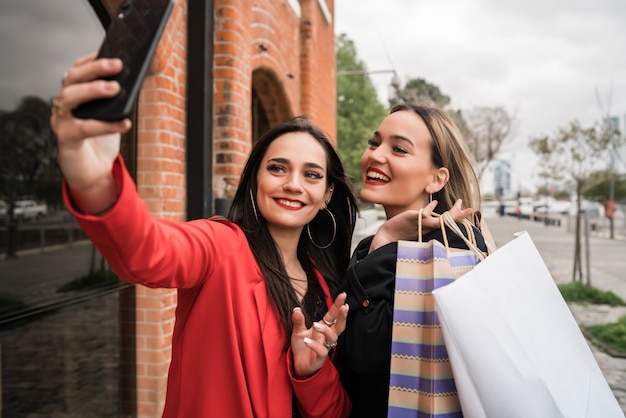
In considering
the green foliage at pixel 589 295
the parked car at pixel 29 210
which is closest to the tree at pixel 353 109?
the green foliage at pixel 589 295

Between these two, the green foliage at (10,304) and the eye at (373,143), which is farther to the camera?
the green foliage at (10,304)

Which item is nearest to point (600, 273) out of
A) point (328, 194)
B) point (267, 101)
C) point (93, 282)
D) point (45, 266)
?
point (267, 101)

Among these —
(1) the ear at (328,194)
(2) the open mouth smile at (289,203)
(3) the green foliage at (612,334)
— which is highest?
(1) the ear at (328,194)

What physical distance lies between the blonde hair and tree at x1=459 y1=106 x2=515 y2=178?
20.2 meters

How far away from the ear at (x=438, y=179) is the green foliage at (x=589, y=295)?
7894 mm

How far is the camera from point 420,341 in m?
1.32

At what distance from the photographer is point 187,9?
3.64 meters

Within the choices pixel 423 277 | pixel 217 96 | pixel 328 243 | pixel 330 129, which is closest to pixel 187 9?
A: pixel 217 96

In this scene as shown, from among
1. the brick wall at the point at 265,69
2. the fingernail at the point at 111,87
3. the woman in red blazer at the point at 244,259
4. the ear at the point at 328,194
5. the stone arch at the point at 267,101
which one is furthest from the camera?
the stone arch at the point at 267,101

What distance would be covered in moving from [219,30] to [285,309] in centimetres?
284

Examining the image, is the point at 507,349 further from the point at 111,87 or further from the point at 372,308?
the point at 111,87

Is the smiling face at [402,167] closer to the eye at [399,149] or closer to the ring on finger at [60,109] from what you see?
the eye at [399,149]

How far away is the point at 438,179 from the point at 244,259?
764 mm

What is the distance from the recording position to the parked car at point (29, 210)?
2.86 meters
